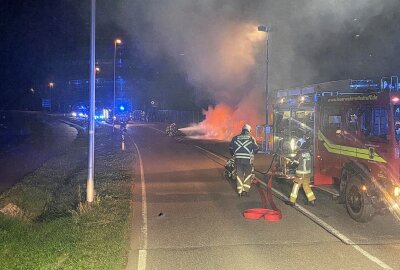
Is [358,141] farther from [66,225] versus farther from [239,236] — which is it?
[66,225]

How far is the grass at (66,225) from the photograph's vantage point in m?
5.03

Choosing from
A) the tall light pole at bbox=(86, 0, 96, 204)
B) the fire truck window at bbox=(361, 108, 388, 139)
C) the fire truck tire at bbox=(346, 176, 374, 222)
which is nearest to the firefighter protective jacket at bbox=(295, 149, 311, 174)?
the fire truck tire at bbox=(346, 176, 374, 222)

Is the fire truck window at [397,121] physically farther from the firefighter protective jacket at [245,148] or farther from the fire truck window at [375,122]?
the firefighter protective jacket at [245,148]

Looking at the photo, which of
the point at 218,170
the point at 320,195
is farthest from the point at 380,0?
the point at 320,195

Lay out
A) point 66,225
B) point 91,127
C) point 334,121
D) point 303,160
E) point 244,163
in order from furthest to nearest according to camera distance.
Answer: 1. point 244,163
2. point 303,160
3. point 91,127
4. point 334,121
5. point 66,225

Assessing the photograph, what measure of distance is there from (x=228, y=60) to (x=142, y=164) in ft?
46.9

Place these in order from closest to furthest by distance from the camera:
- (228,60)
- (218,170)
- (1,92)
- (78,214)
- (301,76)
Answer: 1. (78,214)
2. (218,170)
3. (301,76)
4. (228,60)
5. (1,92)

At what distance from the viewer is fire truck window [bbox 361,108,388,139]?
21.6 ft

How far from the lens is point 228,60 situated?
2742cm

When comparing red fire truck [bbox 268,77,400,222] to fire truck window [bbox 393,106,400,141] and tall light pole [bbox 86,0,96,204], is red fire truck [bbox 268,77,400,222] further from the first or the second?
tall light pole [bbox 86,0,96,204]

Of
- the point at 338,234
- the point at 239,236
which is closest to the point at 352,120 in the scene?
the point at 338,234

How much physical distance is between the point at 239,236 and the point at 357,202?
2.23 meters

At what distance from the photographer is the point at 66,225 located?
258 inches

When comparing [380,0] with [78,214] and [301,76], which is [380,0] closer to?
[301,76]
